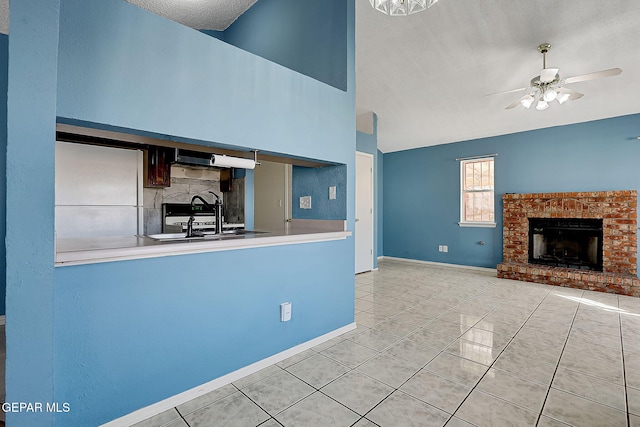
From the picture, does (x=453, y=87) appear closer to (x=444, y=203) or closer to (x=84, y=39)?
(x=444, y=203)

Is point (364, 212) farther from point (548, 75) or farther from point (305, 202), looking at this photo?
point (548, 75)

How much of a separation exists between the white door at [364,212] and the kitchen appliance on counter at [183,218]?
2.13 metres

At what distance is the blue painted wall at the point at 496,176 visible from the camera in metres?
4.41

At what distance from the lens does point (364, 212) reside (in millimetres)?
5414

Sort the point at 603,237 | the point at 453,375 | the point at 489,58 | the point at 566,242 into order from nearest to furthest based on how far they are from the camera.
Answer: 1. the point at 453,375
2. the point at 489,58
3. the point at 603,237
4. the point at 566,242

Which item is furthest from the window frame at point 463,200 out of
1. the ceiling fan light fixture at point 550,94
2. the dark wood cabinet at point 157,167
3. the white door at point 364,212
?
the dark wood cabinet at point 157,167

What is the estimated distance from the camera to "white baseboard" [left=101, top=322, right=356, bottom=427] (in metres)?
1.51

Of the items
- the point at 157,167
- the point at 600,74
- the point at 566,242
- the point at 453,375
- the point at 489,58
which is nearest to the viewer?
the point at 453,375

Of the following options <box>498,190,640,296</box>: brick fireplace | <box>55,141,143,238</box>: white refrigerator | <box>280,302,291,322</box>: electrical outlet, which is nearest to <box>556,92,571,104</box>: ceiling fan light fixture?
<box>498,190,640,296</box>: brick fireplace

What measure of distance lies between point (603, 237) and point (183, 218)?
5912mm

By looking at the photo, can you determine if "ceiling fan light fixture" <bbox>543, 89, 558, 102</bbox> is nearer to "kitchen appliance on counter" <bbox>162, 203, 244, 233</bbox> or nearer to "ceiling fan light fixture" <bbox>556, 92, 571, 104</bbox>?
"ceiling fan light fixture" <bbox>556, 92, 571, 104</bbox>

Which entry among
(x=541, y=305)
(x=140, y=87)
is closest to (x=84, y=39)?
(x=140, y=87)

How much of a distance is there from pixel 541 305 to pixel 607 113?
301 cm

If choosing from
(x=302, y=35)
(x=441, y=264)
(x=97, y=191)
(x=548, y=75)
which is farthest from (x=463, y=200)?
(x=97, y=191)
